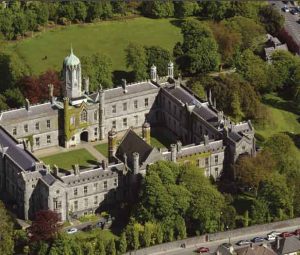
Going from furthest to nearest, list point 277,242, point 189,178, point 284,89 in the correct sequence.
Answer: point 284,89
point 189,178
point 277,242

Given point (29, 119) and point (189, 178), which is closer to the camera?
point (189, 178)

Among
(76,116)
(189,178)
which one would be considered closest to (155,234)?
(189,178)

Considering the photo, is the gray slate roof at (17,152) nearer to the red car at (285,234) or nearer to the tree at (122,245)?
the tree at (122,245)

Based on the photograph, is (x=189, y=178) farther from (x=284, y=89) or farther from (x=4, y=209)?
(x=284, y=89)

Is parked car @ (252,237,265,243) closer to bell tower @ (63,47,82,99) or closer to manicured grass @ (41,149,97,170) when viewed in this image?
manicured grass @ (41,149,97,170)

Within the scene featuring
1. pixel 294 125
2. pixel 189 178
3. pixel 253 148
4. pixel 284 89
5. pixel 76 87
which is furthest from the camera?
pixel 284 89

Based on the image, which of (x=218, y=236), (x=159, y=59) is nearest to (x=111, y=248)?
(x=218, y=236)

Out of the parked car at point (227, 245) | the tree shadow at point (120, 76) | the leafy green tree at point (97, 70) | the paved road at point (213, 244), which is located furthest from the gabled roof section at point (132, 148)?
the tree shadow at point (120, 76)
